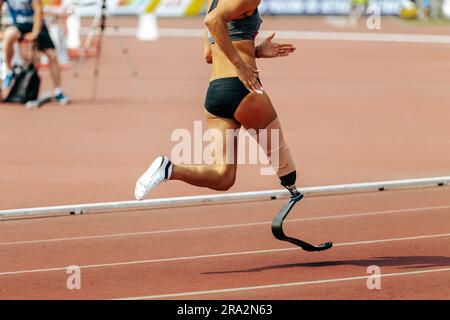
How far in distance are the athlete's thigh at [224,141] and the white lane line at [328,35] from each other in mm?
26678

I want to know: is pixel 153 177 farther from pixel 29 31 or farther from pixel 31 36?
pixel 29 31

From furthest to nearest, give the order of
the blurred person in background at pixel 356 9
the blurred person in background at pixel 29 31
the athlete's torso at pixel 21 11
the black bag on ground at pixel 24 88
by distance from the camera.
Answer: the blurred person in background at pixel 356 9
the black bag on ground at pixel 24 88
the athlete's torso at pixel 21 11
the blurred person in background at pixel 29 31

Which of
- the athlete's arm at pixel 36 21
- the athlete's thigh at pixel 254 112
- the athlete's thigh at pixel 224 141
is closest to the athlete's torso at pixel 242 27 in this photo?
the athlete's thigh at pixel 254 112

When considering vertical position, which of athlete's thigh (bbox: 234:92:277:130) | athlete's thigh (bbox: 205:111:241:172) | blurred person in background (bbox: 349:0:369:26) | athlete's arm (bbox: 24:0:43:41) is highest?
blurred person in background (bbox: 349:0:369:26)

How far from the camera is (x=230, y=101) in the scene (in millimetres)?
7855

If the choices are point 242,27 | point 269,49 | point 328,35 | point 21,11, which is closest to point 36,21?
point 21,11

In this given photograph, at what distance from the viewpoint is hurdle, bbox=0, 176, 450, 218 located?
32.8 feet

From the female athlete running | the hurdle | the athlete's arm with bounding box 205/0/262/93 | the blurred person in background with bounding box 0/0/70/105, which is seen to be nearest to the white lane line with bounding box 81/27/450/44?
the blurred person in background with bounding box 0/0/70/105

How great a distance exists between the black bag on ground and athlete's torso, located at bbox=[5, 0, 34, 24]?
73cm

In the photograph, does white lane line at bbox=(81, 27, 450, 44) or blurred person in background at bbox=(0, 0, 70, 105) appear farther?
white lane line at bbox=(81, 27, 450, 44)

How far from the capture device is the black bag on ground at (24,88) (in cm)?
1850

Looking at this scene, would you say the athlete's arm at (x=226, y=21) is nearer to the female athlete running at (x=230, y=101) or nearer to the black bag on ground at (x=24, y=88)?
the female athlete running at (x=230, y=101)

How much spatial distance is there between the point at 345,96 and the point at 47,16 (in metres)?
10.4

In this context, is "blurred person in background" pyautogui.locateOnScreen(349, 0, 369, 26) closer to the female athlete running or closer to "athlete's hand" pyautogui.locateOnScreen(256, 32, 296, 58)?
"athlete's hand" pyautogui.locateOnScreen(256, 32, 296, 58)
